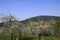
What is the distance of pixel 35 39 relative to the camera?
130ft

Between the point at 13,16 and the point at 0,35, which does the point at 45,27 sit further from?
the point at 0,35

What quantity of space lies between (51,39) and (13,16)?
46.1ft

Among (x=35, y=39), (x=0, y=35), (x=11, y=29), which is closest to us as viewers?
(x=11, y=29)

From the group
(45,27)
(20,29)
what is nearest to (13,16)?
(20,29)

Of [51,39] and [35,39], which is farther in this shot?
[51,39]

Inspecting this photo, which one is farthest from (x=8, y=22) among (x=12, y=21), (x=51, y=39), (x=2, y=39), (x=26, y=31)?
(x=51, y=39)

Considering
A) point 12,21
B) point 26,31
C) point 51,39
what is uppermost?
point 12,21

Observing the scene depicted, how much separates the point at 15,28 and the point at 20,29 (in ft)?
6.85

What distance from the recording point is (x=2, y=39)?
42.3 metres

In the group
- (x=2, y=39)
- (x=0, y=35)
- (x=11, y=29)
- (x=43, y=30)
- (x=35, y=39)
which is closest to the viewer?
(x=43, y=30)

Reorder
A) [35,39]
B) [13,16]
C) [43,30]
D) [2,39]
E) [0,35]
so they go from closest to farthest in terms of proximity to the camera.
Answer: [43,30]
[13,16]
[35,39]
[2,39]
[0,35]

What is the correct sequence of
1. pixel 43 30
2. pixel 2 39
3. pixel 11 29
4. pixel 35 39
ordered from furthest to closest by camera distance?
pixel 2 39 → pixel 35 39 → pixel 11 29 → pixel 43 30

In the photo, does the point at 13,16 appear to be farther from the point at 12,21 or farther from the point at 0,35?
the point at 0,35

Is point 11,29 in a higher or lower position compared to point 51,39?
higher
